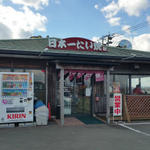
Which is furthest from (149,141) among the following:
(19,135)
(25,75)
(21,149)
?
(25,75)

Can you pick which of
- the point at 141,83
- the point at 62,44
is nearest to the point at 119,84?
the point at 141,83

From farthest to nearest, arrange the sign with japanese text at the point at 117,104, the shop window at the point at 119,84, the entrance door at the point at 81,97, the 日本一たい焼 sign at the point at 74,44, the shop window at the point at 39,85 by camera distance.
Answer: the shop window at the point at 119,84 → the entrance door at the point at 81,97 → the shop window at the point at 39,85 → the sign with japanese text at the point at 117,104 → the 日本一たい焼 sign at the point at 74,44

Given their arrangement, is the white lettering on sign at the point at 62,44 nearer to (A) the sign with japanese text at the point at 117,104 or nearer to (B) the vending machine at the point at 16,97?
(B) the vending machine at the point at 16,97

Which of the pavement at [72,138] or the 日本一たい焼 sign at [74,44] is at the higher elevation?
the 日本一たい焼 sign at [74,44]

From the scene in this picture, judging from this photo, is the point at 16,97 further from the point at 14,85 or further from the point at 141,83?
the point at 141,83

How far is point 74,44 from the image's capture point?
7.84 meters

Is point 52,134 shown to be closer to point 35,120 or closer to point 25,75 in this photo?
point 35,120

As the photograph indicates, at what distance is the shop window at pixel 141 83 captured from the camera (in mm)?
10164

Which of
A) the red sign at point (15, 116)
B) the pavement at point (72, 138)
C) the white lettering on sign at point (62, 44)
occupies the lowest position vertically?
the pavement at point (72, 138)

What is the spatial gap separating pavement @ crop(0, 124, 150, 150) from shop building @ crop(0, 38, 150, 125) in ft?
3.52

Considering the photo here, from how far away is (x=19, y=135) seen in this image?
5652 millimetres

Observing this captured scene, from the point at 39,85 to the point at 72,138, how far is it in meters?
3.67

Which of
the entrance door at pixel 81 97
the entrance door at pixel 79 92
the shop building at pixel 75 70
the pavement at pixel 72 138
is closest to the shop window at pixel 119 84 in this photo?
the shop building at pixel 75 70

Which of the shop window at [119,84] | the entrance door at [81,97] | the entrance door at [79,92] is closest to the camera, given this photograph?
the entrance door at [79,92]
